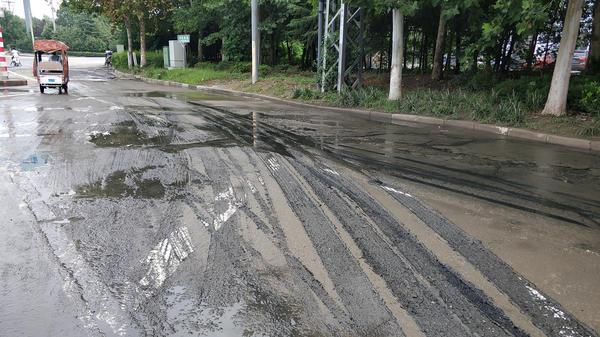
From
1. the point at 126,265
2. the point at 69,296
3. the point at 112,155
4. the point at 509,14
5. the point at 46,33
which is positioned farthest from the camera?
the point at 46,33

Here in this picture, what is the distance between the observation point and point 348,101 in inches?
674

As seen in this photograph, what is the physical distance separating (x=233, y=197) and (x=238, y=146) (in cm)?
338

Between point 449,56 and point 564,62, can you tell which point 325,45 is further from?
point 564,62

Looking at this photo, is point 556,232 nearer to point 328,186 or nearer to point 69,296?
point 328,186

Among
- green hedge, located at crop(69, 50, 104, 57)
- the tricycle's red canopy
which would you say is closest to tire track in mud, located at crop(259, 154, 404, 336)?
the tricycle's red canopy

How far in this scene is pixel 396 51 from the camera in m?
16.1

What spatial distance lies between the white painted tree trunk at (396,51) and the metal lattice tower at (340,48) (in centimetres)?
247

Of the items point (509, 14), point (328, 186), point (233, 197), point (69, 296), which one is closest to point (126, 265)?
point (69, 296)

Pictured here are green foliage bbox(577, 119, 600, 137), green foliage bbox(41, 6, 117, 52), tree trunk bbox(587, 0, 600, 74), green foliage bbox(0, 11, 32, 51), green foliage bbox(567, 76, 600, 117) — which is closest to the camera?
green foliage bbox(577, 119, 600, 137)

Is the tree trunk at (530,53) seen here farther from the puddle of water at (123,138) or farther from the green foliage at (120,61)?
the green foliage at (120,61)

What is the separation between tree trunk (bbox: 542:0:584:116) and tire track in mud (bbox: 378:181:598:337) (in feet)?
28.9

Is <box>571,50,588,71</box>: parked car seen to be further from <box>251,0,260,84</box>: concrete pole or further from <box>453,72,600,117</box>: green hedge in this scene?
<box>251,0,260,84</box>: concrete pole

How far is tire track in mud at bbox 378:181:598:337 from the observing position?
3.45 meters

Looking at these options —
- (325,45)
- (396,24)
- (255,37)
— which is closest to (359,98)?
(396,24)
